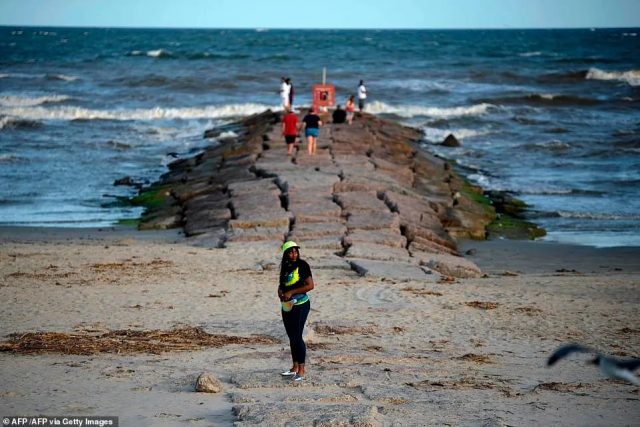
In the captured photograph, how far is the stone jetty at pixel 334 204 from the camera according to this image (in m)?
15.5

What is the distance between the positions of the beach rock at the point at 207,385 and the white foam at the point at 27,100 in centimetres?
3896

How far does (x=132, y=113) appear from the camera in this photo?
137 feet

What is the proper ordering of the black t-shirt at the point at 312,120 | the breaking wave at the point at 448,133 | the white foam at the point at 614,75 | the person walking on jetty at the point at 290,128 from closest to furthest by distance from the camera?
the black t-shirt at the point at 312,120, the person walking on jetty at the point at 290,128, the breaking wave at the point at 448,133, the white foam at the point at 614,75

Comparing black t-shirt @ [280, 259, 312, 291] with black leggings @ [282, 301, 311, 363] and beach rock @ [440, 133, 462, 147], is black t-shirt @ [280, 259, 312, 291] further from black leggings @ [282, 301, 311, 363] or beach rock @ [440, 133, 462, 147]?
beach rock @ [440, 133, 462, 147]

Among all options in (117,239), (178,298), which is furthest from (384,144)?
(178,298)

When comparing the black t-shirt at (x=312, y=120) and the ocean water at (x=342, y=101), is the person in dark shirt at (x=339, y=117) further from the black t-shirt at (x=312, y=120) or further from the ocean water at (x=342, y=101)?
the black t-shirt at (x=312, y=120)

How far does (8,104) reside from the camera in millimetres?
45844

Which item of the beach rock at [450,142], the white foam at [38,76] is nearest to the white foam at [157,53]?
the white foam at [38,76]

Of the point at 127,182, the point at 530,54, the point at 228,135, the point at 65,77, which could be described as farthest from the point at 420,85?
the point at 127,182

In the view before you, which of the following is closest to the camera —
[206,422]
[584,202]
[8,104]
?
[206,422]

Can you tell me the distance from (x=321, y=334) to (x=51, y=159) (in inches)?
740

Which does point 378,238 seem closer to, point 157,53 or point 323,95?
point 323,95

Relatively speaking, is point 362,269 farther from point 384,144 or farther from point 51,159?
A: point 51,159

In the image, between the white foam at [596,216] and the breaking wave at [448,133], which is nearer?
the white foam at [596,216]
